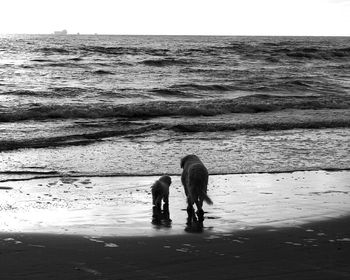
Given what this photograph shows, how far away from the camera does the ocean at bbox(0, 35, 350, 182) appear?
11.6m

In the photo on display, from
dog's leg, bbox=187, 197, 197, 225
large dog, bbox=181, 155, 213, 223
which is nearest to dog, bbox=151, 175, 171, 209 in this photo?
large dog, bbox=181, 155, 213, 223

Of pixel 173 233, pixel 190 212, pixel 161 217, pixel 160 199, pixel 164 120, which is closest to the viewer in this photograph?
pixel 173 233

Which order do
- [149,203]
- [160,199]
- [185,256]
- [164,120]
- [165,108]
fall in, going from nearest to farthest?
1. [185,256]
2. [160,199]
3. [149,203]
4. [164,120]
5. [165,108]

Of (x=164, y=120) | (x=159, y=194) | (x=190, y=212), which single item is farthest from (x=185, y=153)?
(x=164, y=120)

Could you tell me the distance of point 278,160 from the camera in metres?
11.9

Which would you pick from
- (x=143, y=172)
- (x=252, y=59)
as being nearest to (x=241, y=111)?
(x=143, y=172)

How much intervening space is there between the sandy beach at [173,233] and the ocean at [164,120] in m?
1.60

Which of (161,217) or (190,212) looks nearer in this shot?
(161,217)

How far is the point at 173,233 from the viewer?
666cm

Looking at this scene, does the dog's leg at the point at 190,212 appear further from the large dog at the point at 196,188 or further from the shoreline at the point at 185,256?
the shoreline at the point at 185,256

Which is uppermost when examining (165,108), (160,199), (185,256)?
(165,108)

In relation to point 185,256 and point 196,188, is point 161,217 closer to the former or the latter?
point 196,188

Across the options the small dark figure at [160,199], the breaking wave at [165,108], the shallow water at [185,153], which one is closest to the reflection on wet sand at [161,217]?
the small dark figure at [160,199]

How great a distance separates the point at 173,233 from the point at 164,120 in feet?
38.9
